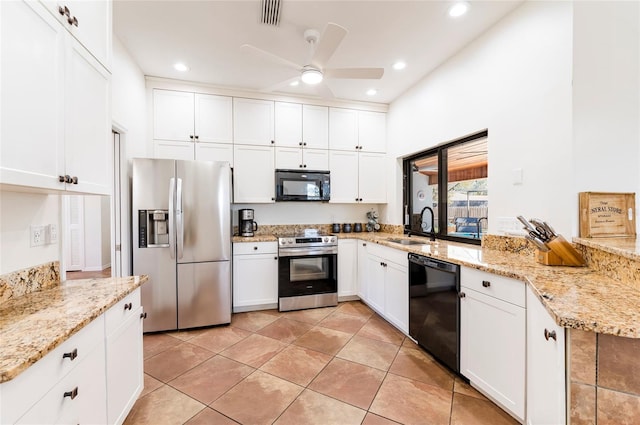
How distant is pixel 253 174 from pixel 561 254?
3120 millimetres

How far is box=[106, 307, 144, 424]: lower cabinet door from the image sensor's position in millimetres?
1345

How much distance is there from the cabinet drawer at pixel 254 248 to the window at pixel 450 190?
73.9 inches

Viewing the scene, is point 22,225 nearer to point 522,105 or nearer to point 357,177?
point 522,105

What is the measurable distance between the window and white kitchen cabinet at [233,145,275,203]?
1.92m

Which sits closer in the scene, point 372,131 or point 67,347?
point 67,347

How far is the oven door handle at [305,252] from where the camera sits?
3.29m

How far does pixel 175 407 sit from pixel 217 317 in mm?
1213

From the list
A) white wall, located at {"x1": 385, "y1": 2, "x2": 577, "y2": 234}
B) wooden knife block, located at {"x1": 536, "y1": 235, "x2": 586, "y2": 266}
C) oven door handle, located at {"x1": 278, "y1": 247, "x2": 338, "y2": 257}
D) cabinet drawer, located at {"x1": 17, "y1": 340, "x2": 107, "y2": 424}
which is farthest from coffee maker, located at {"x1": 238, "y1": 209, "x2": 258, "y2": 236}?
wooden knife block, located at {"x1": 536, "y1": 235, "x2": 586, "y2": 266}

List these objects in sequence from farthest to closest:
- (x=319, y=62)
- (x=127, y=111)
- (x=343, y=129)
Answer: (x=343, y=129)
(x=127, y=111)
(x=319, y=62)

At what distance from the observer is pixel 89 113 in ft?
4.77

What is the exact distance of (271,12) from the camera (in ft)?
7.00

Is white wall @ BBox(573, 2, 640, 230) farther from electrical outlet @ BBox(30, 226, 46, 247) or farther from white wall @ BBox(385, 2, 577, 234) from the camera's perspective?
electrical outlet @ BBox(30, 226, 46, 247)

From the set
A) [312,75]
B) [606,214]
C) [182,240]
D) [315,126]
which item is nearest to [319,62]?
[312,75]

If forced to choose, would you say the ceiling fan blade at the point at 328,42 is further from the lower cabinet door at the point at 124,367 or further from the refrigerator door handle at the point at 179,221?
the lower cabinet door at the point at 124,367
